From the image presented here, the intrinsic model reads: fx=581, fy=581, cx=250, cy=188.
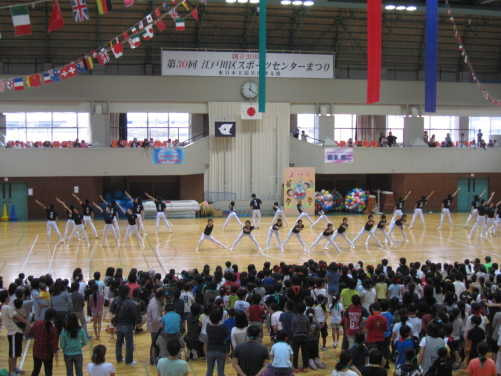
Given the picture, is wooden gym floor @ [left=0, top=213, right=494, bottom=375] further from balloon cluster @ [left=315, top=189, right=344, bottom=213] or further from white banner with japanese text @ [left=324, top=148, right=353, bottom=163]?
white banner with japanese text @ [left=324, top=148, right=353, bottom=163]

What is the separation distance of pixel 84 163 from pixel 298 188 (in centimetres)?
1163

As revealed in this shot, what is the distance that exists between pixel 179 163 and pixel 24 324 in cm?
2224

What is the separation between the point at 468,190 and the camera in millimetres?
35938

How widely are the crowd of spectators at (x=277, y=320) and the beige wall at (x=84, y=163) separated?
18932 millimetres

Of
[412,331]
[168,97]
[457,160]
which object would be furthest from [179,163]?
[412,331]

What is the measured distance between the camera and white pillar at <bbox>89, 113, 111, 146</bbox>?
32.3 metres

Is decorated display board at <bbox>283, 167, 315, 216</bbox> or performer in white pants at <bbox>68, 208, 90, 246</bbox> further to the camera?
decorated display board at <bbox>283, 167, 315, 216</bbox>

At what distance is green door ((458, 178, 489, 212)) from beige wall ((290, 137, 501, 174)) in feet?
3.95

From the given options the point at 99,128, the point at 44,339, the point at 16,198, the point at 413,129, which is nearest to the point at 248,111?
the point at 99,128

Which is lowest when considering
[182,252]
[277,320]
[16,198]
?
[182,252]

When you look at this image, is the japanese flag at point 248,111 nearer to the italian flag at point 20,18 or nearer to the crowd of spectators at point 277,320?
the italian flag at point 20,18

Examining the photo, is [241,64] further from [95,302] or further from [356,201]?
[95,302]

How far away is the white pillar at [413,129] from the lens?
3569cm

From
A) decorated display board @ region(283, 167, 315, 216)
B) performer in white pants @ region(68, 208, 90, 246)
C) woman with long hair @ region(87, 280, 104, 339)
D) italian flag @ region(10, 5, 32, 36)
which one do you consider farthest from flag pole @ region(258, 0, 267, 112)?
woman with long hair @ region(87, 280, 104, 339)
